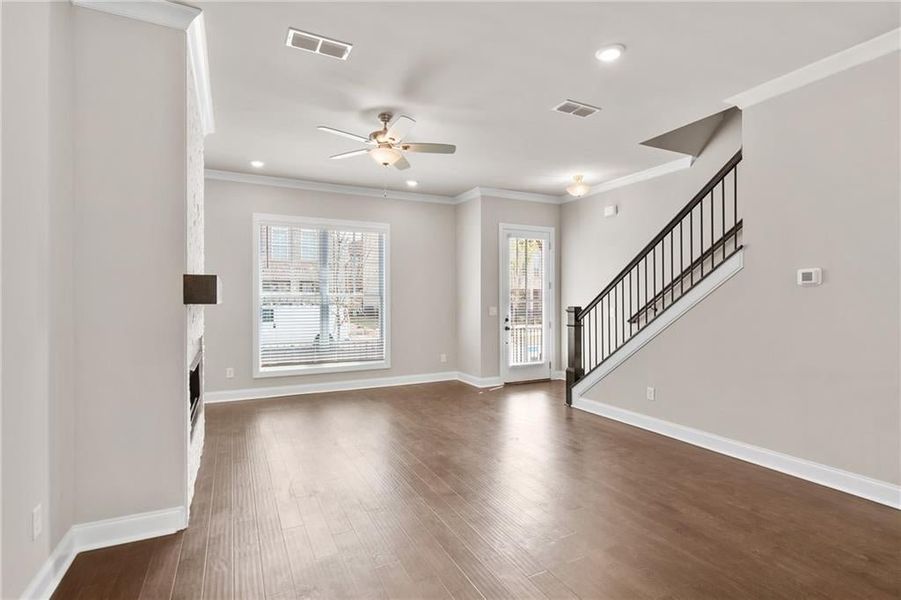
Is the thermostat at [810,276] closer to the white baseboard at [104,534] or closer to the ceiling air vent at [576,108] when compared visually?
the ceiling air vent at [576,108]

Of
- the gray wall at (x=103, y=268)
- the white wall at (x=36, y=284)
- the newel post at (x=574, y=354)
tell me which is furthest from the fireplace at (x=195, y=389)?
A: the newel post at (x=574, y=354)

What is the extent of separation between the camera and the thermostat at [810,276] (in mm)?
3260

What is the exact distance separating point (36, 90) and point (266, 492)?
256 centimetres

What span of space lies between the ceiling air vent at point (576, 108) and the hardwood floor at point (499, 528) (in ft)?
9.60

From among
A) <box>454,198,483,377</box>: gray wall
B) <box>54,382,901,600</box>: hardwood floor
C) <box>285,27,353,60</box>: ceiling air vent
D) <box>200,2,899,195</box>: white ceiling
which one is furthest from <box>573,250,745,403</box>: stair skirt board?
<box>285,27,353,60</box>: ceiling air vent

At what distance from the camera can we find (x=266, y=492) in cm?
316

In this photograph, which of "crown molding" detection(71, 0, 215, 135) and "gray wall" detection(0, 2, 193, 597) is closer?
"gray wall" detection(0, 2, 193, 597)

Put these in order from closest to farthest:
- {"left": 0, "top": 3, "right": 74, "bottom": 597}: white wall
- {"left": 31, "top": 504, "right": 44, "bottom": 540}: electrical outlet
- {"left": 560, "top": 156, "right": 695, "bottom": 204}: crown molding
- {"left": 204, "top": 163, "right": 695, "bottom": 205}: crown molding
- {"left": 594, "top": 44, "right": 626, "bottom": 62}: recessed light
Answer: {"left": 0, "top": 3, "right": 74, "bottom": 597}: white wall → {"left": 31, "top": 504, "right": 44, "bottom": 540}: electrical outlet → {"left": 594, "top": 44, "right": 626, "bottom": 62}: recessed light → {"left": 560, "top": 156, "right": 695, "bottom": 204}: crown molding → {"left": 204, "top": 163, "right": 695, "bottom": 205}: crown molding

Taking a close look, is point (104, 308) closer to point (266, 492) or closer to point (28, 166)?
point (28, 166)

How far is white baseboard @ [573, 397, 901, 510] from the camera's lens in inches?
117

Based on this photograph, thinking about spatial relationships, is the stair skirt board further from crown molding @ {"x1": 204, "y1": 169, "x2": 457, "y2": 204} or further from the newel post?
crown molding @ {"x1": 204, "y1": 169, "x2": 457, "y2": 204}

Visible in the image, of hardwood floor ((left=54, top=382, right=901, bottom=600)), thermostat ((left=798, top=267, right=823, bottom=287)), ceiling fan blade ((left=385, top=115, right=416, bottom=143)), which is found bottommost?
hardwood floor ((left=54, top=382, right=901, bottom=600))

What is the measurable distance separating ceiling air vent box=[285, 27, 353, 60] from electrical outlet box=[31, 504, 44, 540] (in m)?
2.76

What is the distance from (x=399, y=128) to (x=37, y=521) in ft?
10.3
